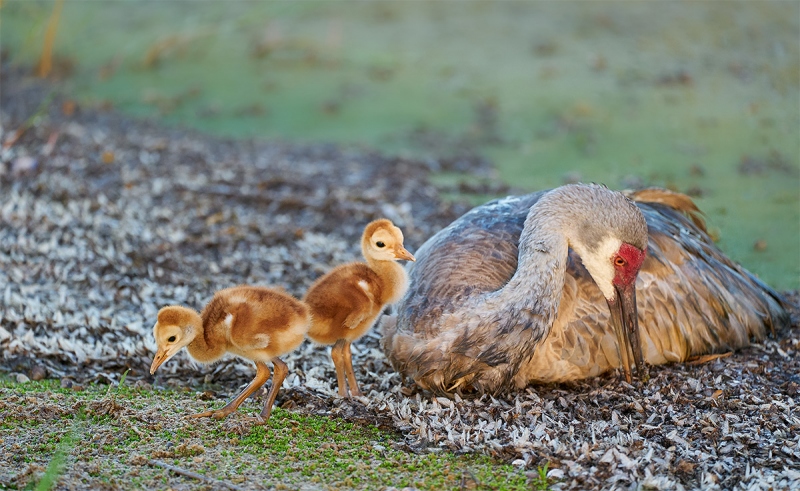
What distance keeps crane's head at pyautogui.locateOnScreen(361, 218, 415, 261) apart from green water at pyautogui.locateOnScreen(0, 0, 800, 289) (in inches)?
134

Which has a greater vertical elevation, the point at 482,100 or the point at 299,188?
the point at 482,100

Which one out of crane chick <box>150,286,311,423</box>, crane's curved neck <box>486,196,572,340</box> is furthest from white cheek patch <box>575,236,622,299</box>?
crane chick <box>150,286,311,423</box>

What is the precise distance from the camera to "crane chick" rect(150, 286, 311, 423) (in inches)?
136

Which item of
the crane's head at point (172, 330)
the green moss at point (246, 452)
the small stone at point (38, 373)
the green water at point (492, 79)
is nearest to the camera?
the green moss at point (246, 452)

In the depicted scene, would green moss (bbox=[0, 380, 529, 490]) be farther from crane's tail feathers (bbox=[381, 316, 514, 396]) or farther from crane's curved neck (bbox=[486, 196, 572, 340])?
crane's curved neck (bbox=[486, 196, 572, 340])

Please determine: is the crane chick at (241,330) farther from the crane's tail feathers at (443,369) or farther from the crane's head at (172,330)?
the crane's tail feathers at (443,369)

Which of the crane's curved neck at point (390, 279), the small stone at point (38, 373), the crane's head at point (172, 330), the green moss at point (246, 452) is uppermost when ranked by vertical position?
the crane's curved neck at point (390, 279)

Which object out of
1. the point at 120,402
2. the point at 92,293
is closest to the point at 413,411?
the point at 120,402

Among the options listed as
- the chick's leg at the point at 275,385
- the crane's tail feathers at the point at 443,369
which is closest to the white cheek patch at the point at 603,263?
the crane's tail feathers at the point at 443,369

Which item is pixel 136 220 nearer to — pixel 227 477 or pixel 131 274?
pixel 131 274

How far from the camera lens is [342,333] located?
3.83 meters

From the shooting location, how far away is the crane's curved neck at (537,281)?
364cm

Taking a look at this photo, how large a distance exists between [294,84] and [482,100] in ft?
6.88

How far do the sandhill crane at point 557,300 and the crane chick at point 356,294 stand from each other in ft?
0.48
